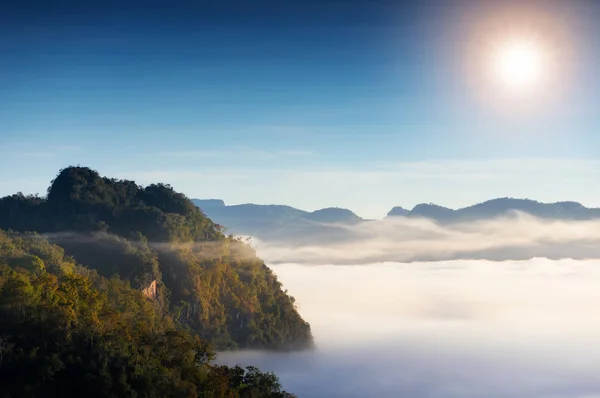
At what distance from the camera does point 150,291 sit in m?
73.4

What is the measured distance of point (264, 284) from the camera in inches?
3735

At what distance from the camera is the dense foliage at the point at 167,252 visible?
75062mm

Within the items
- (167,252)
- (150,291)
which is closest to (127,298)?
(150,291)

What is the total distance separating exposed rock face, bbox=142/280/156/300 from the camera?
71.7m

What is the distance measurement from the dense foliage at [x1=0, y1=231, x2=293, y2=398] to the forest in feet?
0.18

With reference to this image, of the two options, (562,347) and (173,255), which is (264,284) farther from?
(562,347)

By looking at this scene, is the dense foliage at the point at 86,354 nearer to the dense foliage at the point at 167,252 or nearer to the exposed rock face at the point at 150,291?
the exposed rock face at the point at 150,291

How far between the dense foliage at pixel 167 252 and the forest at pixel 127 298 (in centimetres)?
15

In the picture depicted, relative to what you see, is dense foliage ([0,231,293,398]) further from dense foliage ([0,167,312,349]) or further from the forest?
dense foliage ([0,167,312,349])

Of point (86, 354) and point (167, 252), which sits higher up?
point (167, 252)

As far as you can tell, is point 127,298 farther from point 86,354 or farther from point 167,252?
point 86,354

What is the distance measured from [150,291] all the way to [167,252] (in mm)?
7751

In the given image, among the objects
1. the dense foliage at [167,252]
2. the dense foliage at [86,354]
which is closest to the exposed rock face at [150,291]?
the dense foliage at [167,252]

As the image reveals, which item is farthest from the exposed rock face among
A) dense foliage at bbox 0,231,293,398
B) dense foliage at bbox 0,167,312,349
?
dense foliage at bbox 0,231,293,398
